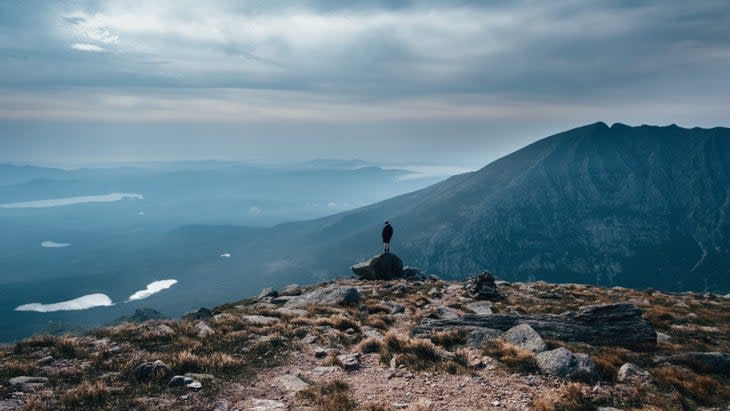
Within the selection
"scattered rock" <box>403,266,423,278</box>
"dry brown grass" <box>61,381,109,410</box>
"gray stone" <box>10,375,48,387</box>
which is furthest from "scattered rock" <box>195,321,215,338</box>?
"scattered rock" <box>403,266,423,278</box>

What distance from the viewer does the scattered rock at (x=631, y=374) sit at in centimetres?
1538

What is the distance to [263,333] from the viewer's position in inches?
857

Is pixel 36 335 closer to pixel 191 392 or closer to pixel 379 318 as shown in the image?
pixel 191 392

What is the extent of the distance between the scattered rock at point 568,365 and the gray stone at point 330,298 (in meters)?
17.4

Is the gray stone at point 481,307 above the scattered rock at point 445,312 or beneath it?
beneath

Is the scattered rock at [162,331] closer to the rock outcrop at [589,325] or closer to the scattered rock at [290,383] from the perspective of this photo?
the scattered rock at [290,383]

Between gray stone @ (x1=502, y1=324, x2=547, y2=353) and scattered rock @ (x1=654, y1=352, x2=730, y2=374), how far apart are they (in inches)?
203

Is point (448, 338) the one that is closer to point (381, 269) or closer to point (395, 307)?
point (395, 307)

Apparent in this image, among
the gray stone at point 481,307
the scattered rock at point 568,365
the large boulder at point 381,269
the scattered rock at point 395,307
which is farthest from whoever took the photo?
the large boulder at point 381,269

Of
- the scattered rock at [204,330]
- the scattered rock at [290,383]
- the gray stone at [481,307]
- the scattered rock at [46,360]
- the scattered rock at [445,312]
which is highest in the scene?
the scattered rock at [46,360]

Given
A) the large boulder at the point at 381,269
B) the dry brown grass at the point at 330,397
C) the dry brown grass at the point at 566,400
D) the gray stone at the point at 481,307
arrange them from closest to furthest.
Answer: the dry brown grass at the point at 330,397 < the dry brown grass at the point at 566,400 < the gray stone at the point at 481,307 < the large boulder at the point at 381,269

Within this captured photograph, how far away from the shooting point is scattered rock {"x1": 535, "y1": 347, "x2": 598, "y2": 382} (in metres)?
15.2

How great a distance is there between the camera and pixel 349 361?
17.3 m

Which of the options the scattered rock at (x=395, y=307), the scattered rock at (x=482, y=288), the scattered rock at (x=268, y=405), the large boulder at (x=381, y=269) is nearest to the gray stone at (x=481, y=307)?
the scattered rock at (x=482, y=288)
